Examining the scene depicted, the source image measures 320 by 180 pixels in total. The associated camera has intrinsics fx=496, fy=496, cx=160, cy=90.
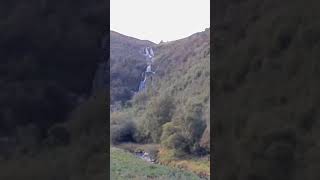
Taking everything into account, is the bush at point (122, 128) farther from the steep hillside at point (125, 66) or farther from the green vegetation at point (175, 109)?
the steep hillside at point (125, 66)

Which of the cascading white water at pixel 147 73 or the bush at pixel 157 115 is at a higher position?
the cascading white water at pixel 147 73

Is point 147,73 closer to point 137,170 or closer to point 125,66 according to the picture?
point 125,66

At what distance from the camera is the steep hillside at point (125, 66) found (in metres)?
4.20

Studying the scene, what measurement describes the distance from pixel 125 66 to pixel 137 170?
95 cm
